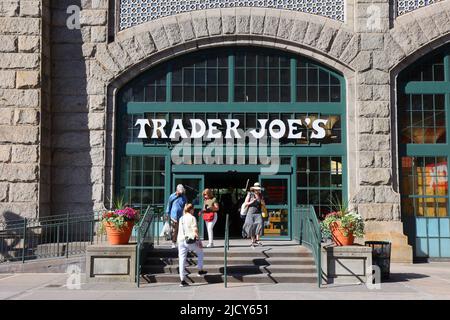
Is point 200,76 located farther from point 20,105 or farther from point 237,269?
point 237,269

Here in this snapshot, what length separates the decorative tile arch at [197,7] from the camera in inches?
687

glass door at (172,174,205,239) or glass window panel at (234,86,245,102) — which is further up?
glass window panel at (234,86,245,102)

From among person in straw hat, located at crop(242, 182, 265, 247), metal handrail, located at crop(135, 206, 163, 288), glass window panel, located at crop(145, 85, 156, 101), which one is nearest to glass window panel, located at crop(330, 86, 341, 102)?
person in straw hat, located at crop(242, 182, 265, 247)

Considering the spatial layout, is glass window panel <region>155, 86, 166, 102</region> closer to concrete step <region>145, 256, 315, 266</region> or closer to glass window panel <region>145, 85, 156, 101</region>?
glass window panel <region>145, 85, 156, 101</region>

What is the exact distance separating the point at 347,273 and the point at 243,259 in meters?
2.46

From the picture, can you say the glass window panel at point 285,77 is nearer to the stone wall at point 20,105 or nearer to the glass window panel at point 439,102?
the glass window panel at point 439,102

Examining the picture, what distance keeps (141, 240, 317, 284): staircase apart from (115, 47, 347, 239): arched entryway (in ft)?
11.6

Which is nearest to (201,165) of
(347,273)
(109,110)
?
(109,110)

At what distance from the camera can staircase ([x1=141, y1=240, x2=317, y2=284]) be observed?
40.8 ft

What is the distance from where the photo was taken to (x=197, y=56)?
17.7 meters

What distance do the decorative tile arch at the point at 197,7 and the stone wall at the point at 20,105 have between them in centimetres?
268

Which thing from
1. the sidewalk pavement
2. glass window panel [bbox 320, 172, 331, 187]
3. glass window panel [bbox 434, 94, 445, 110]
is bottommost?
the sidewalk pavement

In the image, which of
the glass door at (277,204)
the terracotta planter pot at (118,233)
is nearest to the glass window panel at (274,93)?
the glass door at (277,204)

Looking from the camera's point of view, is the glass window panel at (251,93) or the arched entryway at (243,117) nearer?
the arched entryway at (243,117)
